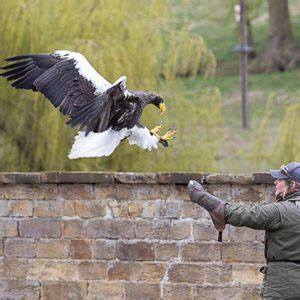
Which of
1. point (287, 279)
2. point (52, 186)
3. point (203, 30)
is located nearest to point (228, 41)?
point (203, 30)

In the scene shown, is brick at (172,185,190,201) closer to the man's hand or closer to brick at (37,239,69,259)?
brick at (37,239,69,259)

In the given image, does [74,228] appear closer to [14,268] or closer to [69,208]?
[69,208]

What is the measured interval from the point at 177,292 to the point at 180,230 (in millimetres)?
504

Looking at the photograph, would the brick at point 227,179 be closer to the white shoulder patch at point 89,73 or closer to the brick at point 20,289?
the white shoulder patch at point 89,73

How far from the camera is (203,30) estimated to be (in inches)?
1284

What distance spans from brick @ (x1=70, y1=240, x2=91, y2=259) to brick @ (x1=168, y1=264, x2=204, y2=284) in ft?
2.40

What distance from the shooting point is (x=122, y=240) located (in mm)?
8664

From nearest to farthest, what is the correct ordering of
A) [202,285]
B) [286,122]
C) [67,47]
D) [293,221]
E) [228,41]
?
[293,221] < [202,285] < [67,47] < [286,122] < [228,41]

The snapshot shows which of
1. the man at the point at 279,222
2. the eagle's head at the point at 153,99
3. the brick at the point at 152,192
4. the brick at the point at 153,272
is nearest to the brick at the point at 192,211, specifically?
the brick at the point at 152,192

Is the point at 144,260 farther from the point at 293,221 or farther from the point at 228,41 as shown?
the point at 228,41

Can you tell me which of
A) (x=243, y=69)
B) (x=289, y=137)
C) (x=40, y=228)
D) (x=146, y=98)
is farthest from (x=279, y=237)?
(x=243, y=69)

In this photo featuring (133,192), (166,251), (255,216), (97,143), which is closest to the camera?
(255,216)

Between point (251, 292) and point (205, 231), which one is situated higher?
point (205, 231)

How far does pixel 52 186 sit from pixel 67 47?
491 centimetres
